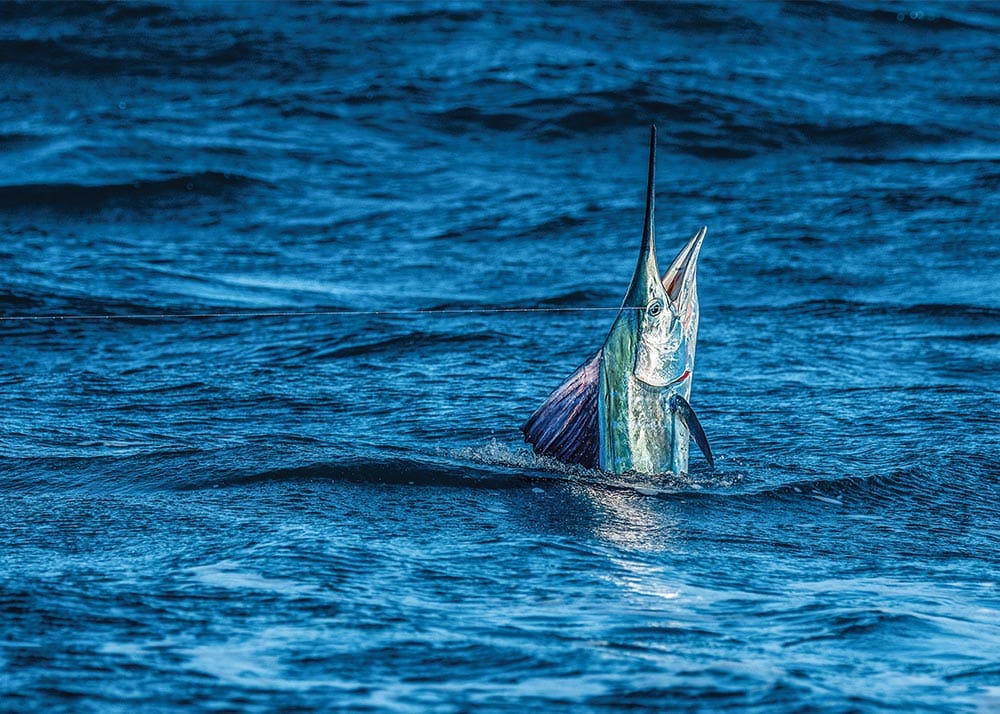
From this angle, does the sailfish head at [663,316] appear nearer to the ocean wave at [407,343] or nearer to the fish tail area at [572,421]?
the fish tail area at [572,421]

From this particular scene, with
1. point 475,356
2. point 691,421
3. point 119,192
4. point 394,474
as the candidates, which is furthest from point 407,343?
point 119,192

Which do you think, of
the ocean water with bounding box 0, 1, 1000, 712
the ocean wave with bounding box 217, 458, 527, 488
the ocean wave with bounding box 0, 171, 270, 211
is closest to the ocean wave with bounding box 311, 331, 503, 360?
the ocean water with bounding box 0, 1, 1000, 712

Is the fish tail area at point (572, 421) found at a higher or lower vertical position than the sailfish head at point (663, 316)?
lower

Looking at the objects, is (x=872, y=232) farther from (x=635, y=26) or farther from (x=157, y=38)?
(x=157, y=38)

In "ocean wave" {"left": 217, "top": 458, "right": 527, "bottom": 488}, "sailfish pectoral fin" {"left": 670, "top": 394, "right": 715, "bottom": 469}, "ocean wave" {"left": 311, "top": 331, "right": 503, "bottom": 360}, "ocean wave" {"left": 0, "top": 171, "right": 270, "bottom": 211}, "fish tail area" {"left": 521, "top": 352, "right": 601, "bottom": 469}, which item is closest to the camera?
"sailfish pectoral fin" {"left": 670, "top": 394, "right": 715, "bottom": 469}

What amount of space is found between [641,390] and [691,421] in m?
0.21

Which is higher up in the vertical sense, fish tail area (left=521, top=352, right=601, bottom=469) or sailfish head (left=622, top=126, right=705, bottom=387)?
sailfish head (left=622, top=126, right=705, bottom=387)

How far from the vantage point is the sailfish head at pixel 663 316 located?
4.92 metres

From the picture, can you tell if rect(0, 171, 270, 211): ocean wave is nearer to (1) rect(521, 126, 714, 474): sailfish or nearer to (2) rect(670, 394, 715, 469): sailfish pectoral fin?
(1) rect(521, 126, 714, 474): sailfish

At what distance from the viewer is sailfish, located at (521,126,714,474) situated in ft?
16.2

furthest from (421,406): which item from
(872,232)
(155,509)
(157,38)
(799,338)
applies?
(157,38)

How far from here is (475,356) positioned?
8.20 m

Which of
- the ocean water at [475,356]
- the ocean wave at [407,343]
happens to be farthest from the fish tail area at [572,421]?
the ocean wave at [407,343]

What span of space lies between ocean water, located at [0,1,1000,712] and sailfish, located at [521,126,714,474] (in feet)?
0.68
